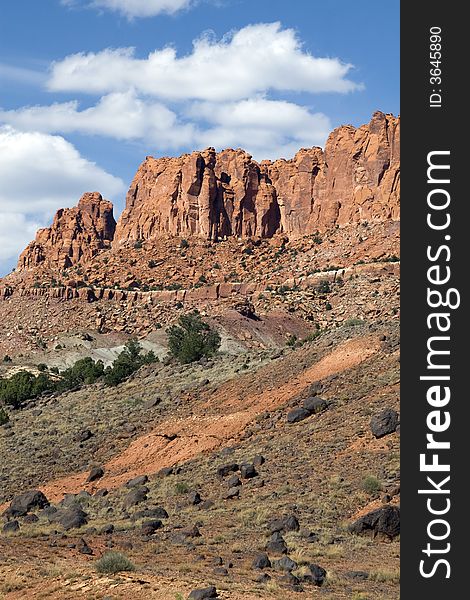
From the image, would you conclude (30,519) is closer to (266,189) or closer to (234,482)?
(234,482)

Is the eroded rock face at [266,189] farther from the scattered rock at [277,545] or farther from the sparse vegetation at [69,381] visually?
the scattered rock at [277,545]

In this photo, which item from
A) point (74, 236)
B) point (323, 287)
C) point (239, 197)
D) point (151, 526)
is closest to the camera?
point (151, 526)

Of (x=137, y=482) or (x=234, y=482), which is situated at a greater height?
(x=234, y=482)

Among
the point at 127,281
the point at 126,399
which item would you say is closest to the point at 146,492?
the point at 126,399

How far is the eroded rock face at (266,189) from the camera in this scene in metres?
138

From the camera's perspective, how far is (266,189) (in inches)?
6161

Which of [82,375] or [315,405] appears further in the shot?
[82,375]

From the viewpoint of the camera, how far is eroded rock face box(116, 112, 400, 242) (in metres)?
138

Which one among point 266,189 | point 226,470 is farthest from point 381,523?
point 266,189

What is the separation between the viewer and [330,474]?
76.8ft

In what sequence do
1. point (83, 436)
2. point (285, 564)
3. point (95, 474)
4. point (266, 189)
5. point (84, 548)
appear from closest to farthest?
point (285, 564)
point (84, 548)
point (95, 474)
point (83, 436)
point (266, 189)

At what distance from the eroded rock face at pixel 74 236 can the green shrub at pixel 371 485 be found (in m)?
132

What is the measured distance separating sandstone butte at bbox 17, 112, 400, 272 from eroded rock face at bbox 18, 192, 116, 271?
212 mm

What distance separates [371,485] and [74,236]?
462 feet
